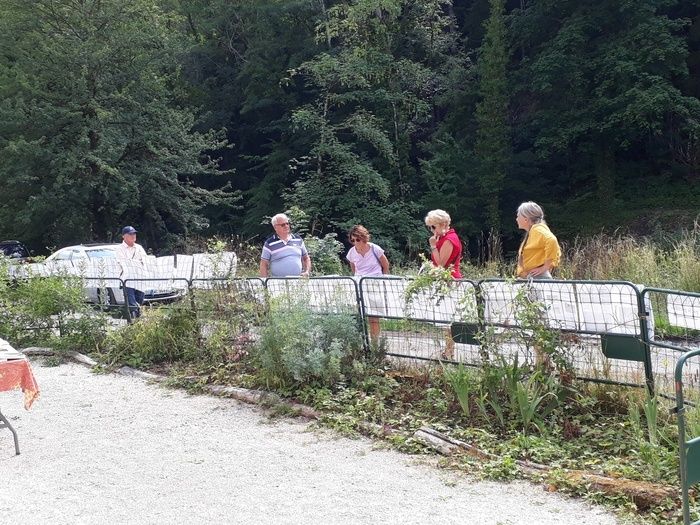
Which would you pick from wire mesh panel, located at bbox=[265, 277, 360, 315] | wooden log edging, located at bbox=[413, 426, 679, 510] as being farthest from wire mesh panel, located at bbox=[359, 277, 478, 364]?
wooden log edging, located at bbox=[413, 426, 679, 510]

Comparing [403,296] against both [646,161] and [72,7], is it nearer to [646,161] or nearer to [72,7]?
[72,7]

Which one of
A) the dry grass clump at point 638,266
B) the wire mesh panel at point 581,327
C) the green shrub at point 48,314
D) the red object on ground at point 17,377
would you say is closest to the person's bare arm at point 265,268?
the green shrub at point 48,314

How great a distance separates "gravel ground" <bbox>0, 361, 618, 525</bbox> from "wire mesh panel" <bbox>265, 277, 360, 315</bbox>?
1264mm

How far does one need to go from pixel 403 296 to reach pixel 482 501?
259 cm

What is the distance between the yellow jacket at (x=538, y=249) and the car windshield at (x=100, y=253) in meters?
12.3

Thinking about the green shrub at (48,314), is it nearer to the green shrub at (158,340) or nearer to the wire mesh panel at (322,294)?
the green shrub at (158,340)

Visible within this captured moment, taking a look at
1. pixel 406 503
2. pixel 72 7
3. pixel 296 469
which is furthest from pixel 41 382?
pixel 72 7

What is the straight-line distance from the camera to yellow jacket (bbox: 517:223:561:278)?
21.1 feet

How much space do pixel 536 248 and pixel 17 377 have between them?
5009 mm

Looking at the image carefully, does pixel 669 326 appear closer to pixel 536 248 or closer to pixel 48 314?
pixel 536 248

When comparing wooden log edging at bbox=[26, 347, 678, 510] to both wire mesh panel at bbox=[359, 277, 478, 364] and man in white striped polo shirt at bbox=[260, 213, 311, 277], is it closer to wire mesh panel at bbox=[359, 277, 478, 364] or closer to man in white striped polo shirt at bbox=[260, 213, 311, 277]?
wire mesh panel at bbox=[359, 277, 478, 364]

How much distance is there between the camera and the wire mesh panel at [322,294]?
7.07 m

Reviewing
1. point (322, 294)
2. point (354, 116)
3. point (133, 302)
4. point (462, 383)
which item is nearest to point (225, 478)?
point (462, 383)

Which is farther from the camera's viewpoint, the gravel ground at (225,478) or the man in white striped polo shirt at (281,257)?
the man in white striped polo shirt at (281,257)
